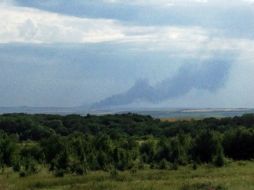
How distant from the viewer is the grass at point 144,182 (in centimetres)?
2891

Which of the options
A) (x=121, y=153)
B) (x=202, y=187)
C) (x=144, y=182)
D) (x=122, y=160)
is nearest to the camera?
(x=202, y=187)

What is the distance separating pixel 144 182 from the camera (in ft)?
106

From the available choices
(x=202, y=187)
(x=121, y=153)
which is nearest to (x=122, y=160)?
(x=121, y=153)

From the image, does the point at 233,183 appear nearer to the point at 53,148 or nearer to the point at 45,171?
the point at 45,171

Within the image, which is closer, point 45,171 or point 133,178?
point 133,178

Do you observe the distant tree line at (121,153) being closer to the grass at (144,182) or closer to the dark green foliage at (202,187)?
the grass at (144,182)

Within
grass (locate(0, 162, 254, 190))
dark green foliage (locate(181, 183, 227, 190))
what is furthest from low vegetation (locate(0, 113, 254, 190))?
dark green foliage (locate(181, 183, 227, 190))

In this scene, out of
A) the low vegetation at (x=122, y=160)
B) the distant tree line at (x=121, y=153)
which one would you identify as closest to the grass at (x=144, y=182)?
the low vegetation at (x=122, y=160)

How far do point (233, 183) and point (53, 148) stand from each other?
91.7 ft

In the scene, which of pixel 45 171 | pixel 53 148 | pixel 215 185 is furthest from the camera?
pixel 53 148

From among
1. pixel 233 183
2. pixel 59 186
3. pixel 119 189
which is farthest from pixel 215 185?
pixel 59 186

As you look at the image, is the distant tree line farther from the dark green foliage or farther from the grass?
the dark green foliage

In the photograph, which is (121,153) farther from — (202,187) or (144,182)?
(202,187)

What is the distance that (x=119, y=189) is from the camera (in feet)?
95.3
